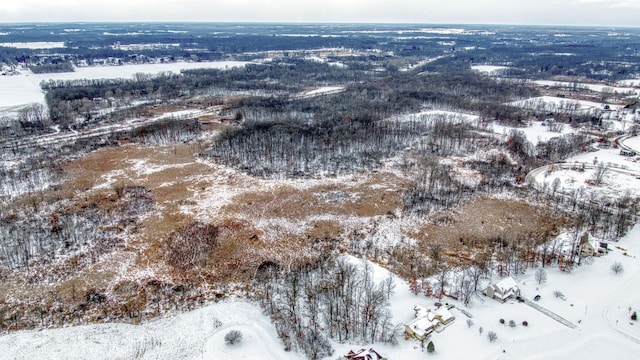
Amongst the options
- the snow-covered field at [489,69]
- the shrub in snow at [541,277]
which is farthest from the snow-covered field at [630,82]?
the shrub in snow at [541,277]

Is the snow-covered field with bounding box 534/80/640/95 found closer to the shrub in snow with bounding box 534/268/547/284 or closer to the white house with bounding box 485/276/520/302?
the shrub in snow with bounding box 534/268/547/284

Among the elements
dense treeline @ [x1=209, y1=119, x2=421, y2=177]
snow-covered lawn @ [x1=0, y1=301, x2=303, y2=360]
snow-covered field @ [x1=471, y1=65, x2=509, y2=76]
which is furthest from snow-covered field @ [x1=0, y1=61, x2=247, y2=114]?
snow-covered field @ [x1=471, y1=65, x2=509, y2=76]

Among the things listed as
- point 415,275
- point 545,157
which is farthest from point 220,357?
point 545,157

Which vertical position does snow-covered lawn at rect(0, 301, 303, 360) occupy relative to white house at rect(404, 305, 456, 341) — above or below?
A: below

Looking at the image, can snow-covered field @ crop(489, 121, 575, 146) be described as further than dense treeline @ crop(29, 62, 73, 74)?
No

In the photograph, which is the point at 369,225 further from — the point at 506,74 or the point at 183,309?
the point at 506,74

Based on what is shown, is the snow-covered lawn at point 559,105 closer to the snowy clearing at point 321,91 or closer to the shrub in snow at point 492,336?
the snowy clearing at point 321,91

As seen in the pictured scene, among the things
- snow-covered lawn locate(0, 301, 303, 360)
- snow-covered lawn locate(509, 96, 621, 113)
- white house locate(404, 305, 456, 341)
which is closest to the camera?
snow-covered lawn locate(0, 301, 303, 360)

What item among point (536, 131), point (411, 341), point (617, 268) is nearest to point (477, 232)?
point (617, 268)
